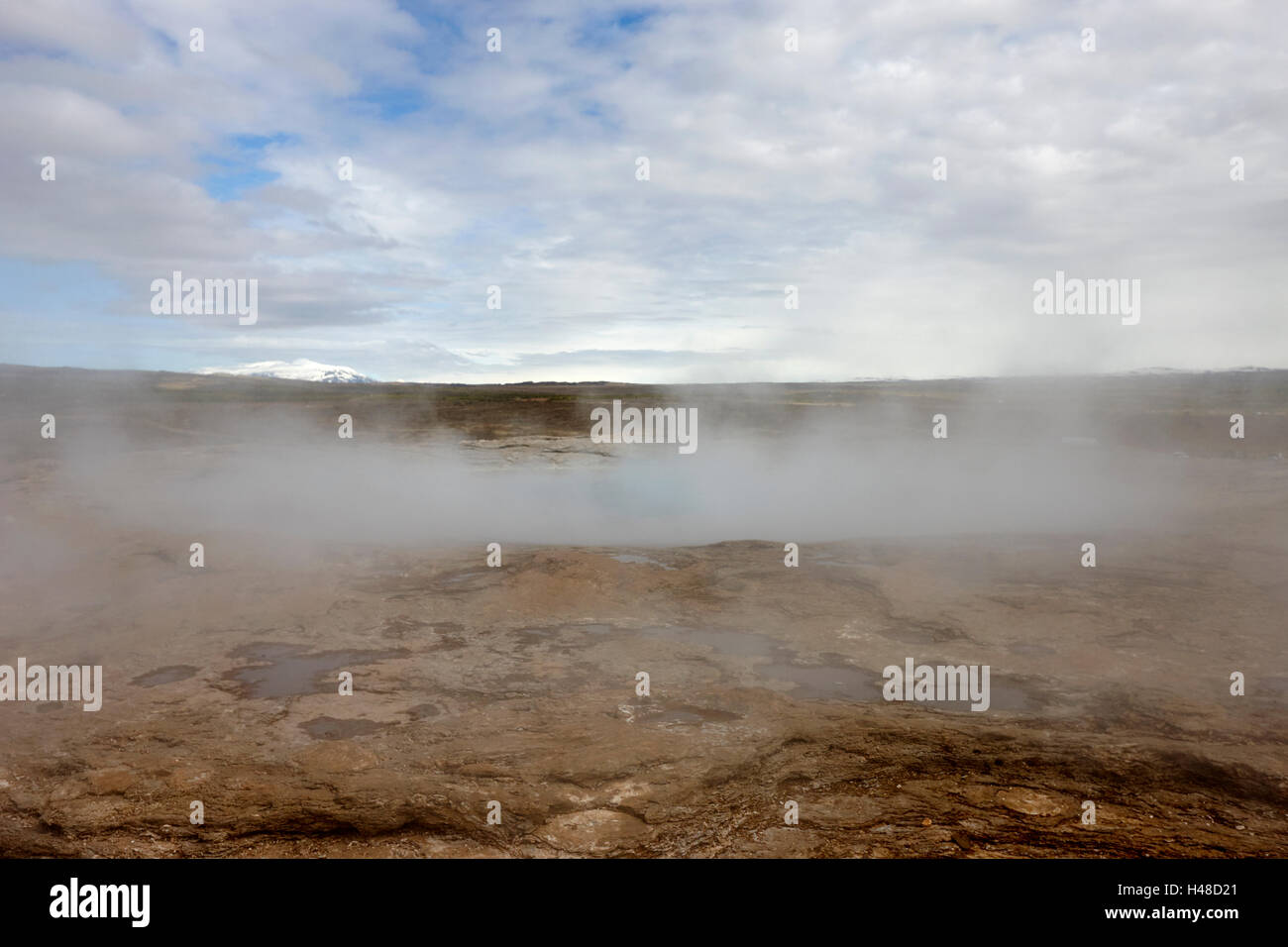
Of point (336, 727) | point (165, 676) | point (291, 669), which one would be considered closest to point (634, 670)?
point (336, 727)

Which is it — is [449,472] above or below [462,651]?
above

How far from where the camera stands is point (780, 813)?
4094 mm

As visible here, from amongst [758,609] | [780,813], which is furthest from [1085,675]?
[780,813]

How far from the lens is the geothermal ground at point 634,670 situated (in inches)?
159

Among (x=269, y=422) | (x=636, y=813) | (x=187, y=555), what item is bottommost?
(x=636, y=813)

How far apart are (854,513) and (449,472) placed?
1031 cm

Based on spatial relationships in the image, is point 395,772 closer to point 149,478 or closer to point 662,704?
point 662,704

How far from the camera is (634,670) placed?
648cm

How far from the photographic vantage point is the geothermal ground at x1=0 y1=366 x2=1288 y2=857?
404 cm
